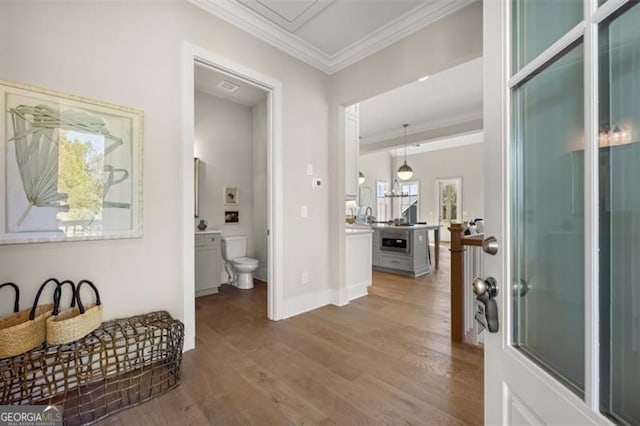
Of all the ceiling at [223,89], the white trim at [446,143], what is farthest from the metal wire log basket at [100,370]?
the white trim at [446,143]

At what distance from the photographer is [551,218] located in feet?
2.27

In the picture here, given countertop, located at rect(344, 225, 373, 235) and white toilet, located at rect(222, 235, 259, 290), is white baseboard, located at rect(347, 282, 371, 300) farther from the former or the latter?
white toilet, located at rect(222, 235, 259, 290)

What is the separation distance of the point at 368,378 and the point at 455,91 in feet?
13.9

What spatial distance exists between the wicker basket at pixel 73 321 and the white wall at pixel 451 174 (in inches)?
365

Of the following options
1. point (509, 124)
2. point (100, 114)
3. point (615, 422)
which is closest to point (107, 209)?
point (100, 114)

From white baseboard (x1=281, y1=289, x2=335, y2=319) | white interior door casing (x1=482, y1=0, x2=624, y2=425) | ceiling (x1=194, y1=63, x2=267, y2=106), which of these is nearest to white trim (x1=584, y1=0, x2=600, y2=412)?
white interior door casing (x1=482, y1=0, x2=624, y2=425)

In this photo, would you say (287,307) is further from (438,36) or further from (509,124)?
(438,36)

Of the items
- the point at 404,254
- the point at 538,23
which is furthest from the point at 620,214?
the point at 404,254

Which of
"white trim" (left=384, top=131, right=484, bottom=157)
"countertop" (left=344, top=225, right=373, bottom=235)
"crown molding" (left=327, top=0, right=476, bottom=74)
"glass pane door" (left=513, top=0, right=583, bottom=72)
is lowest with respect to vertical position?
"countertop" (left=344, top=225, right=373, bottom=235)

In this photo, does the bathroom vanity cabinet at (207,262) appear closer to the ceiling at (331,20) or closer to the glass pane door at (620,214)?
the ceiling at (331,20)

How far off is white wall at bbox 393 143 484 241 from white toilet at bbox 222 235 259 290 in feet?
24.0

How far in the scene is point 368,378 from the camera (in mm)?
1843

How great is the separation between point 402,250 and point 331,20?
370 cm

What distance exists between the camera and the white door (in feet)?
1.68
